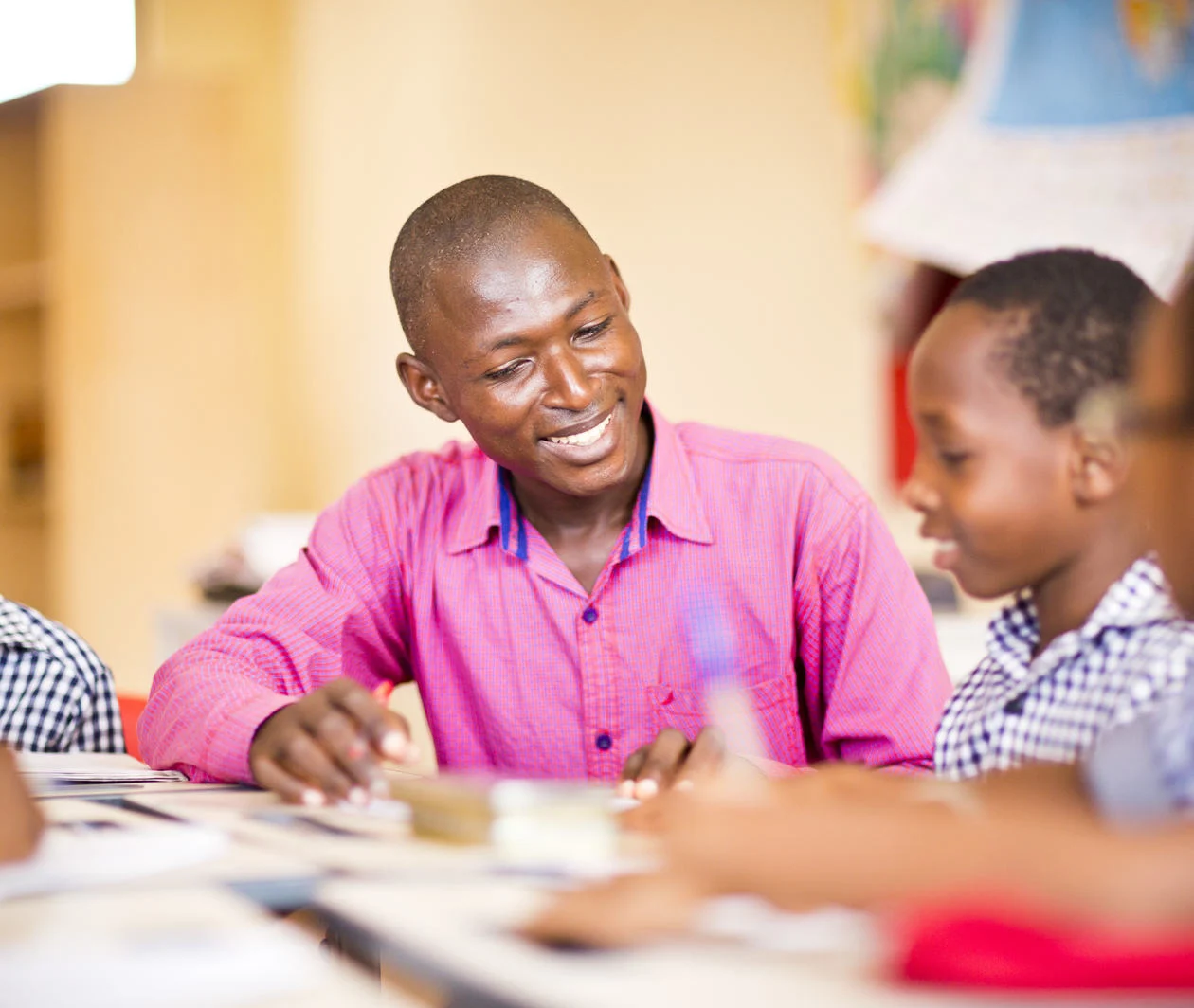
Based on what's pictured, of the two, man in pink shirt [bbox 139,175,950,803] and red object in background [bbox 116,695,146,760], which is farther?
red object in background [bbox 116,695,146,760]

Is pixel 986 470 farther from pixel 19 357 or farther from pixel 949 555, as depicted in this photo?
pixel 19 357

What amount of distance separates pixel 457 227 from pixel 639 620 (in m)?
0.43

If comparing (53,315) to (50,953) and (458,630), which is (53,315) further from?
(50,953)

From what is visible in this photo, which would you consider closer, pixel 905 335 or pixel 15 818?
pixel 15 818

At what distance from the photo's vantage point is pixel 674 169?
10.5ft

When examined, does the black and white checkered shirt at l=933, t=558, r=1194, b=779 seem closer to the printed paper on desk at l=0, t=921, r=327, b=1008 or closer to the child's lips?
the child's lips

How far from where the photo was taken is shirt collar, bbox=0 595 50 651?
150 centimetres

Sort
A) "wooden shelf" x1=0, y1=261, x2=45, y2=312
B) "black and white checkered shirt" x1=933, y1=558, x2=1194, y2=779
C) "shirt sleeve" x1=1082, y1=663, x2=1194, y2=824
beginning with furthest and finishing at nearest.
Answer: "wooden shelf" x1=0, y1=261, x2=45, y2=312 < "black and white checkered shirt" x1=933, y1=558, x2=1194, y2=779 < "shirt sleeve" x1=1082, y1=663, x2=1194, y2=824

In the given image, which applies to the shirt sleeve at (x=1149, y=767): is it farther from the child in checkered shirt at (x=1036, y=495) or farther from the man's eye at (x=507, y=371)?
the man's eye at (x=507, y=371)

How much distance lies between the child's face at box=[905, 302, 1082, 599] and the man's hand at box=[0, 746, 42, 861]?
2.20 ft

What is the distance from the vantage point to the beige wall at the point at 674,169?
9.78ft

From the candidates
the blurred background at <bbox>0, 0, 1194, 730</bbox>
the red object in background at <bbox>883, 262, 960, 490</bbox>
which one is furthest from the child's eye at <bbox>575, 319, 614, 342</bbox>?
the red object in background at <bbox>883, 262, 960, 490</bbox>

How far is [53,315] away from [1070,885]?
3.97 meters

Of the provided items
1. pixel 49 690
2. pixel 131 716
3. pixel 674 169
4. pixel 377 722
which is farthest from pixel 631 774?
pixel 674 169
